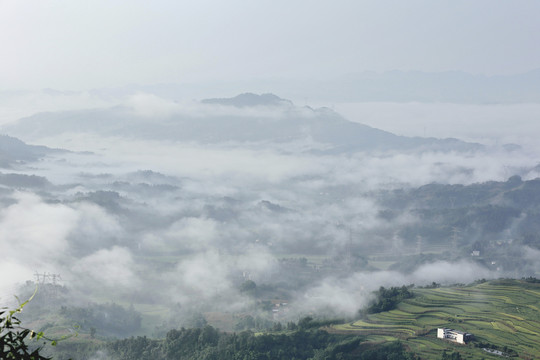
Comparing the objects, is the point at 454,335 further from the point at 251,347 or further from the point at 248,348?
the point at 248,348

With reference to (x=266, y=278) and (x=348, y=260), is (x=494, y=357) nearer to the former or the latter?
(x=266, y=278)

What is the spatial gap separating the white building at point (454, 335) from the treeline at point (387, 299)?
13.1 m

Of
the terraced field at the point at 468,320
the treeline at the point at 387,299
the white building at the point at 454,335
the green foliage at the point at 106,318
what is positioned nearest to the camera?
the terraced field at the point at 468,320

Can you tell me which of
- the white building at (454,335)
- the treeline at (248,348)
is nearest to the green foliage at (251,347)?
the treeline at (248,348)

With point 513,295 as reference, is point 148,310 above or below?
below

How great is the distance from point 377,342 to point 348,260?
104858mm

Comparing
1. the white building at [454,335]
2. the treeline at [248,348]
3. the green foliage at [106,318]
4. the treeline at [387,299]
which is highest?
the white building at [454,335]

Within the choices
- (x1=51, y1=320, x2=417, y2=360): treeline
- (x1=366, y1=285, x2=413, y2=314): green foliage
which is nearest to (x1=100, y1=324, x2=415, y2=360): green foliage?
(x1=51, y1=320, x2=417, y2=360): treeline

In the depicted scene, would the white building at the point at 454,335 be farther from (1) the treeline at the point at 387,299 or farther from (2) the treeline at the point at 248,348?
(1) the treeline at the point at 387,299

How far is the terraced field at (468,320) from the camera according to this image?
59094mm

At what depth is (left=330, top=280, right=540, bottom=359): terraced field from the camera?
59.1 m

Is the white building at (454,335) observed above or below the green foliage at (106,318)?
above

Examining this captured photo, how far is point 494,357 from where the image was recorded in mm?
55531

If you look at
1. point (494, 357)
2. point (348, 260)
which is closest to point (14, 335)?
point (494, 357)
